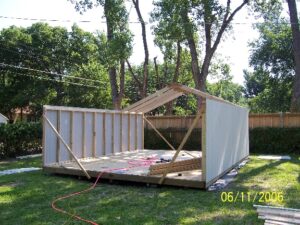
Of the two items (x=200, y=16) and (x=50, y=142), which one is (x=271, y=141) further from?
(x=50, y=142)

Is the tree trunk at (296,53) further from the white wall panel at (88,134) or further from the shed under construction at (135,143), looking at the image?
the white wall panel at (88,134)

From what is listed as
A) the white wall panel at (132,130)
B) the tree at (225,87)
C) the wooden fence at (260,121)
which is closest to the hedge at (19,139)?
the white wall panel at (132,130)

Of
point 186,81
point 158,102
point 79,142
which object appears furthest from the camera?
point 186,81

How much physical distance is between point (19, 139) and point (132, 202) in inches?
364

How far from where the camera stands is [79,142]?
38.7 feet

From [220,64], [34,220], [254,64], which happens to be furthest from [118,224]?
[254,64]

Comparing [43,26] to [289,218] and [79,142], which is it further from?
[289,218]

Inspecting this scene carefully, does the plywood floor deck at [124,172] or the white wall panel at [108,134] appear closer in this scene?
the plywood floor deck at [124,172]

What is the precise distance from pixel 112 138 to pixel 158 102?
2.14 meters

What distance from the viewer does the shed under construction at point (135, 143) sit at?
27.3ft

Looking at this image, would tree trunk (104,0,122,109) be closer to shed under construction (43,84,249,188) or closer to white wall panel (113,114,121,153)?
shed under construction (43,84,249,188)

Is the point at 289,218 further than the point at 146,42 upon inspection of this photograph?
No

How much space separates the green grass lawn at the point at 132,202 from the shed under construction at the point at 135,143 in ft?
1.24

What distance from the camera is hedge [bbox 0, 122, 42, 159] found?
14.2 metres
